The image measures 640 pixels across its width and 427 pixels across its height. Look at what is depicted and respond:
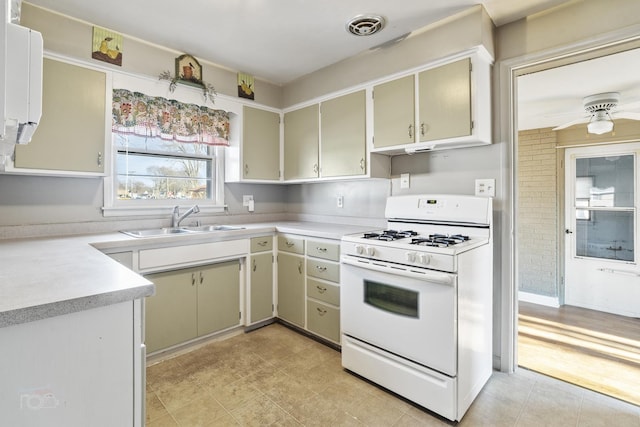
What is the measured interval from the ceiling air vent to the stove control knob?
5.27 ft

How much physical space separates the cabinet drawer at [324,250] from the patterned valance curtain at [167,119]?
1333mm

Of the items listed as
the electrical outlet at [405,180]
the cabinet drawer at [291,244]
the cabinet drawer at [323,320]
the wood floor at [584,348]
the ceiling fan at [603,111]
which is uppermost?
the ceiling fan at [603,111]

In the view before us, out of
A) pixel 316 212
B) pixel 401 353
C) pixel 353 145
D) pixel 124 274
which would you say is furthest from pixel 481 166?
pixel 124 274

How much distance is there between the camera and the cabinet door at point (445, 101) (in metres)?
2.08

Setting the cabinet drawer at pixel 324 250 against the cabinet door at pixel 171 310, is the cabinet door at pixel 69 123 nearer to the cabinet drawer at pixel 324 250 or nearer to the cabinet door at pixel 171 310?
the cabinet door at pixel 171 310

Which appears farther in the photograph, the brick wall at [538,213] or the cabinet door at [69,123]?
the brick wall at [538,213]

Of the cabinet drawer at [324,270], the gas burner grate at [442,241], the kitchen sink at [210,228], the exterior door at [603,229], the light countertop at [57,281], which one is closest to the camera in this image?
the light countertop at [57,281]

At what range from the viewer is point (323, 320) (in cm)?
260

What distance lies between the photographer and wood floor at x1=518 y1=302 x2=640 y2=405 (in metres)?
2.14

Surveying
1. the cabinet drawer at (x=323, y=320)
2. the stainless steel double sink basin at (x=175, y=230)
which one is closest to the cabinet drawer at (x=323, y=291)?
the cabinet drawer at (x=323, y=320)

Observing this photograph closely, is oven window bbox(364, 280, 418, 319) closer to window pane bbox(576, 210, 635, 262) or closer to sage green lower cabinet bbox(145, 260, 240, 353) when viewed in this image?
sage green lower cabinet bbox(145, 260, 240, 353)

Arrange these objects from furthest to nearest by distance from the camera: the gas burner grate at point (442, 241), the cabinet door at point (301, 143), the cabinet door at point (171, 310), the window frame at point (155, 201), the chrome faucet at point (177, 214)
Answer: the cabinet door at point (301, 143), the chrome faucet at point (177, 214), the window frame at point (155, 201), the cabinet door at point (171, 310), the gas burner grate at point (442, 241)

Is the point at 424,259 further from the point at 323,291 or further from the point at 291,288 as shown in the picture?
the point at 291,288

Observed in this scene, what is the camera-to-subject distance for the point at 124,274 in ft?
3.76
